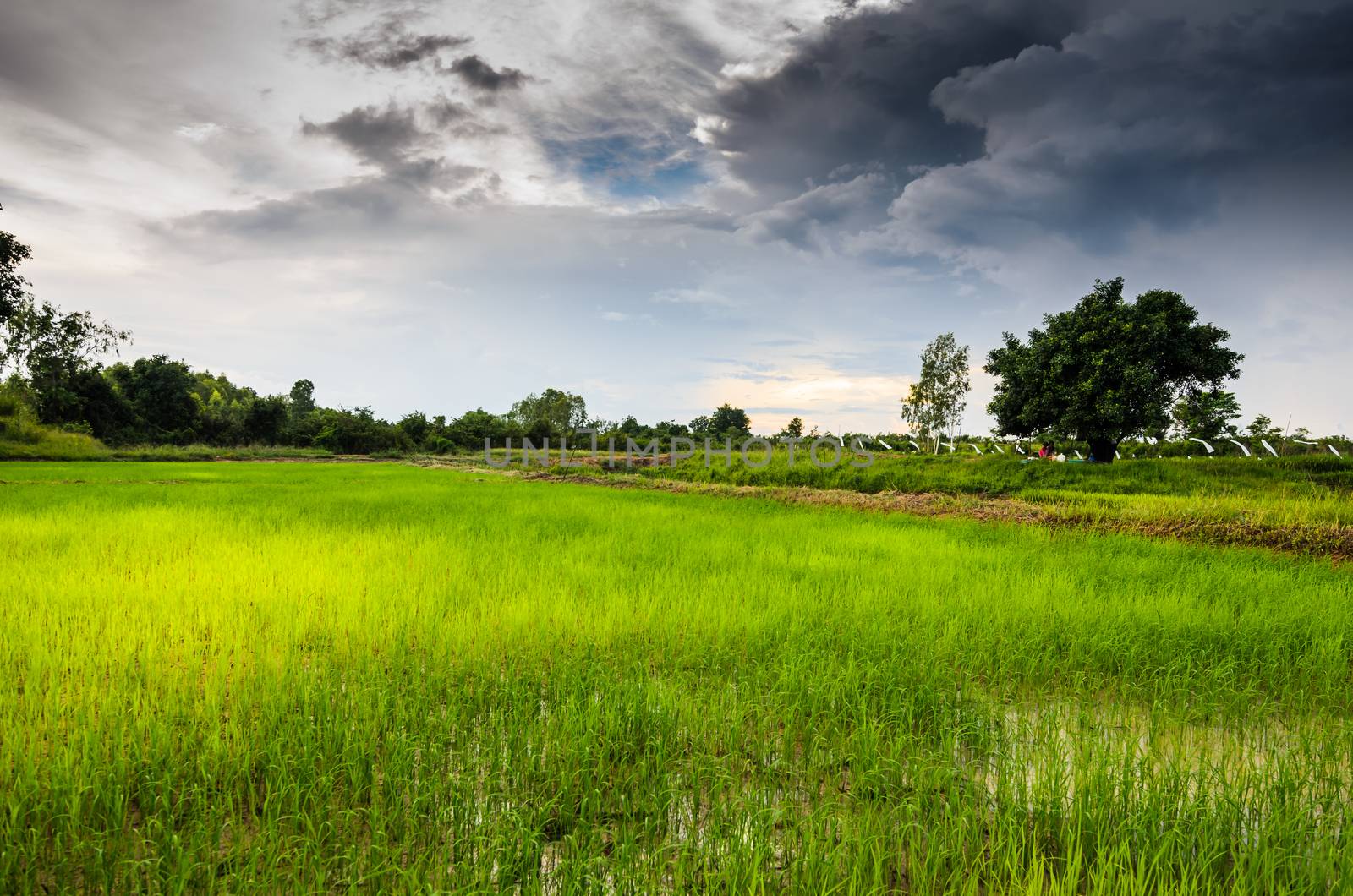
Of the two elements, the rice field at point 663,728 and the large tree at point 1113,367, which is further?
the large tree at point 1113,367

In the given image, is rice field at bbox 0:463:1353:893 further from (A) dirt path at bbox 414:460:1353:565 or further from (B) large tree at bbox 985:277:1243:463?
(B) large tree at bbox 985:277:1243:463

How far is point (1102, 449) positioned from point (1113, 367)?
2721mm

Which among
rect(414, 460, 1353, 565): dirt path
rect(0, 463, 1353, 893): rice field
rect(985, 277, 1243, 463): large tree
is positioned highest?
rect(985, 277, 1243, 463): large tree

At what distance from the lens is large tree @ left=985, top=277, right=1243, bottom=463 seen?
15.6 metres

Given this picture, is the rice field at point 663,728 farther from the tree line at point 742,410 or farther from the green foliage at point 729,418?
the green foliage at point 729,418

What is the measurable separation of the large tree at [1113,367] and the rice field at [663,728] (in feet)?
37.8

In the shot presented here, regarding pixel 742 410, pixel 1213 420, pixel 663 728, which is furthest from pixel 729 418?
pixel 663 728

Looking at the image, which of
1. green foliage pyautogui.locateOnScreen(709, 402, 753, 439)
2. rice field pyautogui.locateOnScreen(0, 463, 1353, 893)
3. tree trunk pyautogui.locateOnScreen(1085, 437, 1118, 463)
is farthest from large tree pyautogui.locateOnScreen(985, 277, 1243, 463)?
green foliage pyautogui.locateOnScreen(709, 402, 753, 439)

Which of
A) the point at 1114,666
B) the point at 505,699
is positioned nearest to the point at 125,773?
the point at 505,699

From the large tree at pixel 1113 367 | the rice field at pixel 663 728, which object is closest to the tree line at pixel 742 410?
the large tree at pixel 1113 367

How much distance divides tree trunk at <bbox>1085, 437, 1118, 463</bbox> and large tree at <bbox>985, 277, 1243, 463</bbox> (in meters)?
0.02

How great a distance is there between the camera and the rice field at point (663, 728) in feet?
6.28

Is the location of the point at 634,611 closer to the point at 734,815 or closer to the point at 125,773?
the point at 734,815

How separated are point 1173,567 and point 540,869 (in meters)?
7.75
